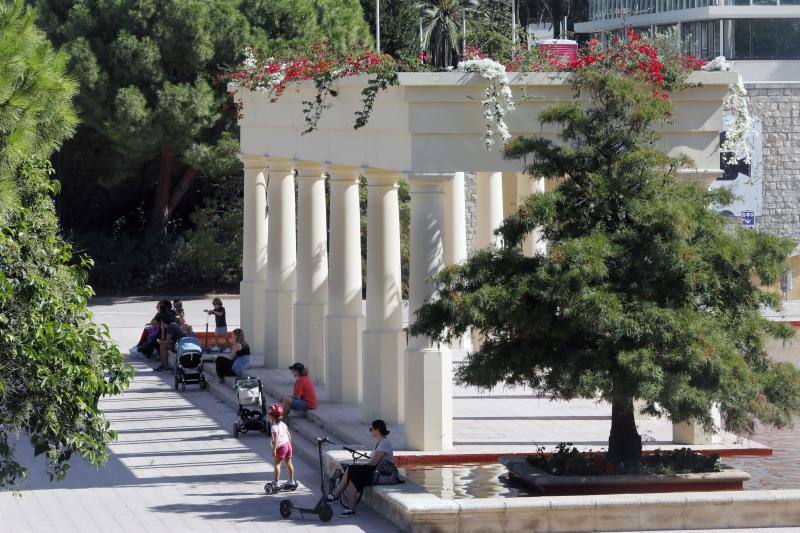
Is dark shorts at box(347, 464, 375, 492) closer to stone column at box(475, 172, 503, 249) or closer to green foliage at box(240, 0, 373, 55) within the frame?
stone column at box(475, 172, 503, 249)

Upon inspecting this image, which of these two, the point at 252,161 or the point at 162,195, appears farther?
the point at 162,195

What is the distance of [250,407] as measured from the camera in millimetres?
20250

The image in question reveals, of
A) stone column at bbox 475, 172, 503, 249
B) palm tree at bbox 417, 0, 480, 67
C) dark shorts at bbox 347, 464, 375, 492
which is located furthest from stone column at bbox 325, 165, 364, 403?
palm tree at bbox 417, 0, 480, 67

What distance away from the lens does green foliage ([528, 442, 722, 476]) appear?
15289 millimetres

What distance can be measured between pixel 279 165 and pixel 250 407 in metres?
6.02

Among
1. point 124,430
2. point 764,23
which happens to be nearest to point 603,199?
point 124,430

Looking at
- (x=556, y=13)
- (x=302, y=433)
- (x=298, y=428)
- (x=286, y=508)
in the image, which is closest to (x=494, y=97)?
(x=286, y=508)

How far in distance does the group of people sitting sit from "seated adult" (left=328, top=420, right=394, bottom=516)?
894 cm

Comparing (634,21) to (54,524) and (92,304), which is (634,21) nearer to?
(92,304)

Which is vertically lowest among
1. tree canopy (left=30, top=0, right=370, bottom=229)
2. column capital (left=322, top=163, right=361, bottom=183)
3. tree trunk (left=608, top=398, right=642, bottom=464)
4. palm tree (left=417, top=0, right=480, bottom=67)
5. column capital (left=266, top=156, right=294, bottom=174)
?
tree trunk (left=608, top=398, right=642, bottom=464)

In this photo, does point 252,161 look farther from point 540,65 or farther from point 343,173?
point 540,65

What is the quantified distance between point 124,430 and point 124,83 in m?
22.7

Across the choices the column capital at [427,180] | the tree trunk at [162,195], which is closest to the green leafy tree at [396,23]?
the tree trunk at [162,195]

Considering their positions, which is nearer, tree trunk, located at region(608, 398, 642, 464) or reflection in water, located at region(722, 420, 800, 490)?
tree trunk, located at region(608, 398, 642, 464)
